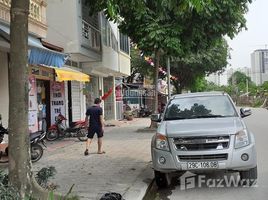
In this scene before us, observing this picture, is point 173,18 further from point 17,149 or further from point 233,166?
point 17,149

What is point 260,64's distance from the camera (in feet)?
389

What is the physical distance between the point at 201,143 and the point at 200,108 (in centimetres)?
159

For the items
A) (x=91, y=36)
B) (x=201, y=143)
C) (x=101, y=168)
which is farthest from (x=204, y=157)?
(x=91, y=36)

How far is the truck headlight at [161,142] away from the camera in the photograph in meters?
8.71

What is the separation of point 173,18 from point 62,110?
244 inches

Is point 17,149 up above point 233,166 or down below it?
above

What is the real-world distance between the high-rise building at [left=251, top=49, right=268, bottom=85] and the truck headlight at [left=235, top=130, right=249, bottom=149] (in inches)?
4270

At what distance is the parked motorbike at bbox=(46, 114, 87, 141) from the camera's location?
59.8 feet

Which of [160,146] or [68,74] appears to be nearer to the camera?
[160,146]

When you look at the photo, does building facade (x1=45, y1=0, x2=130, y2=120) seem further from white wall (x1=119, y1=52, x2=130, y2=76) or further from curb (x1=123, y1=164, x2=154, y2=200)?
curb (x1=123, y1=164, x2=154, y2=200)

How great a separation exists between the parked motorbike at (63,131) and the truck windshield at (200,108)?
850 cm

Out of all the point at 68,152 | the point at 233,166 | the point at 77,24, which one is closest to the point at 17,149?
the point at 233,166

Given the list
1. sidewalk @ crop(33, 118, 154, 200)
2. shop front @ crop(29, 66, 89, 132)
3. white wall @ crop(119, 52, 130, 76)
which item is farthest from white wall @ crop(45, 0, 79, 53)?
white wall @ crop(119, 52, 130, 76)

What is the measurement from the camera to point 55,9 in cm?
1984
